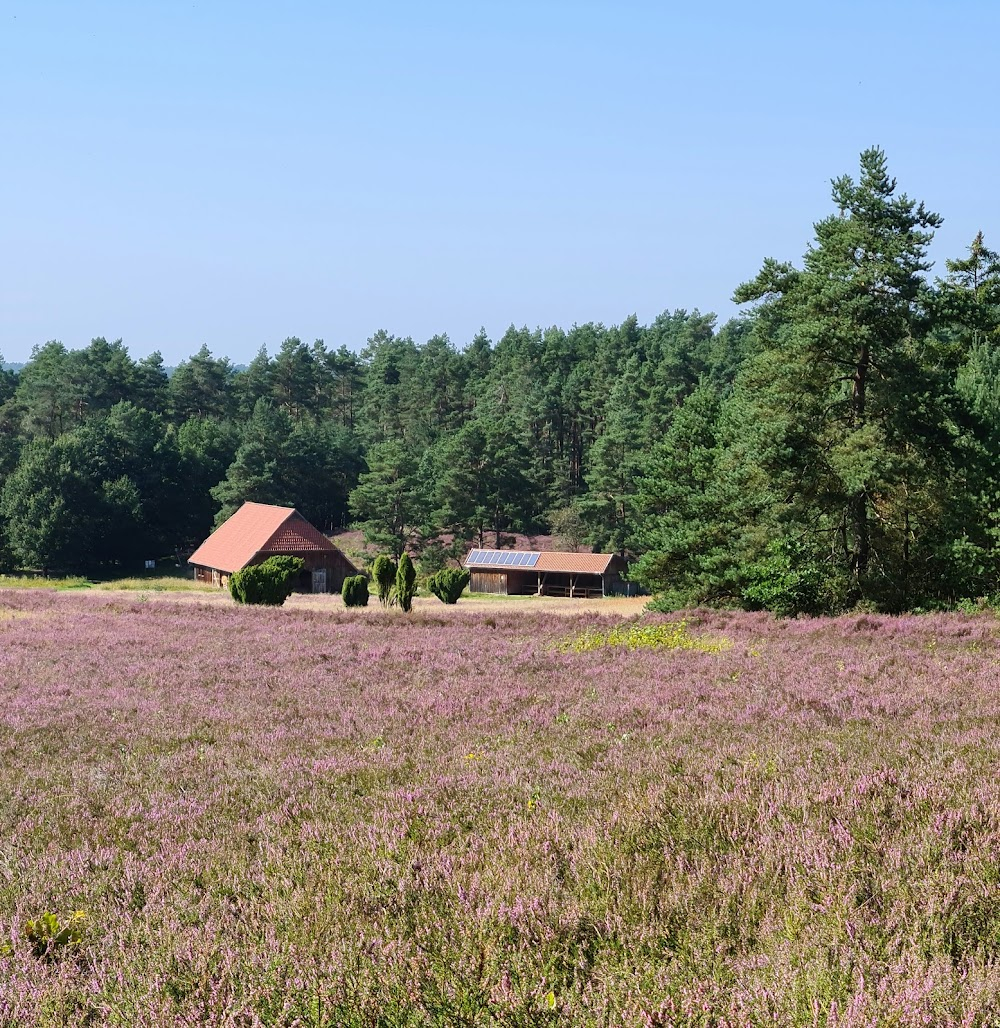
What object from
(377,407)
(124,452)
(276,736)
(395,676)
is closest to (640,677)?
(395,676)

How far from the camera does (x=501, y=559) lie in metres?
72.1

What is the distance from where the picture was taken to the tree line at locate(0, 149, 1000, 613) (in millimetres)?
25391

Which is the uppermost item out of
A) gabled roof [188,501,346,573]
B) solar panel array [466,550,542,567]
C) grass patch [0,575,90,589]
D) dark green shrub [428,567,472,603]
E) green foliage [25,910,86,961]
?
gabled roof [188,501,346,573]

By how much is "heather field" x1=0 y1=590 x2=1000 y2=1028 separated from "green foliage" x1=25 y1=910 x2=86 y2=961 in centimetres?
1

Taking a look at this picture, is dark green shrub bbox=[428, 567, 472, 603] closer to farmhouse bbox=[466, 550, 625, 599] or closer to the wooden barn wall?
farmhouse bbox=[466, 550, 625, 599]

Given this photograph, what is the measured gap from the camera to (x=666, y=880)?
442cm

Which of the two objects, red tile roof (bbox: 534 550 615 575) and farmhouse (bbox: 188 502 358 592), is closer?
farmhouse (bbox: 188 502 358 592)

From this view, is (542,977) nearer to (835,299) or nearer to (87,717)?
(87,717)

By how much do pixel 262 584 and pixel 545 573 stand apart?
3470 centimetres

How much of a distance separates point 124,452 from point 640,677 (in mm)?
82346

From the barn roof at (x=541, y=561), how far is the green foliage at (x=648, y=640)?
4885 cm

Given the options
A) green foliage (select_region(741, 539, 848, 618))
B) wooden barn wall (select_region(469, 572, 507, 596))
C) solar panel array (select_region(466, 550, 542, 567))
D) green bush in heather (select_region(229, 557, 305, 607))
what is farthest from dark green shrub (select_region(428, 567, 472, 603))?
green foliage (select_region(741, 539, 848, 618))

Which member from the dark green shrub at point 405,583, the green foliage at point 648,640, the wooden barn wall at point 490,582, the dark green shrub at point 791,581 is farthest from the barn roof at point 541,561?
the green foliage at point 648,640

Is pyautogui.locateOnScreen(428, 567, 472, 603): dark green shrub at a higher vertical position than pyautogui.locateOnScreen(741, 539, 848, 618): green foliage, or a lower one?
lower
